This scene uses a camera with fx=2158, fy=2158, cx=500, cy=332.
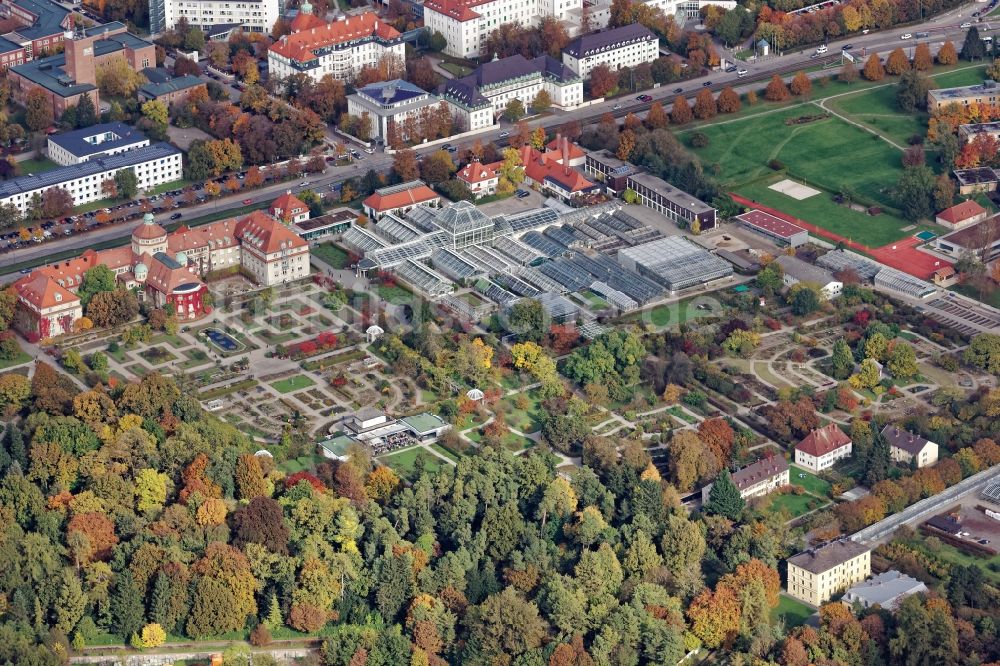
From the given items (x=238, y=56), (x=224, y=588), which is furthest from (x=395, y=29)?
(x=224, y=588)

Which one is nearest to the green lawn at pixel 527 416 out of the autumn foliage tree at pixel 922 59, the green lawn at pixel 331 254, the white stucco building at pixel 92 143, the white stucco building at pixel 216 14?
the green lawn at pixel 331 254

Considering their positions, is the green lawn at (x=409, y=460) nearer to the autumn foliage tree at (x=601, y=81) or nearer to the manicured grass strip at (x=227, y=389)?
Result: the manicured grass strip at (x=227, y=389)

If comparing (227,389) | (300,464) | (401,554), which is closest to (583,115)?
(227,389)

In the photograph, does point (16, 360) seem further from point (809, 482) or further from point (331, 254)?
point (809, 482)

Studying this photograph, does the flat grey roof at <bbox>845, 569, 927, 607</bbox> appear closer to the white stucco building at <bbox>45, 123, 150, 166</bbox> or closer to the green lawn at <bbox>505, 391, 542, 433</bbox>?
the green lawn at <bbox>505, 391, 542, 433</bbox>

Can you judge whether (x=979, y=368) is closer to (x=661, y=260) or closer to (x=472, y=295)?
(x=661, y=260)
